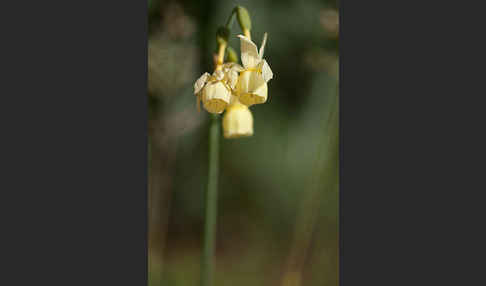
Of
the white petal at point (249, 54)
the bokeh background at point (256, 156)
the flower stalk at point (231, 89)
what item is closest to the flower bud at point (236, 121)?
the flower stalk at point (231, 89)

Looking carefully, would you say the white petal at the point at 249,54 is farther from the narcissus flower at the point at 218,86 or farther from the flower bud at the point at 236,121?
the flower bud at the point at 236,121

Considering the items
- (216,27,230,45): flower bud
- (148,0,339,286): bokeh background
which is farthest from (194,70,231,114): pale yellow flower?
(148,0,339,286): bokeh background

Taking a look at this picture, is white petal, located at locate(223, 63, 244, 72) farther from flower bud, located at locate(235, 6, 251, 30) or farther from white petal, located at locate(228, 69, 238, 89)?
flower bud, located at locate(235, 6, 251, 30)

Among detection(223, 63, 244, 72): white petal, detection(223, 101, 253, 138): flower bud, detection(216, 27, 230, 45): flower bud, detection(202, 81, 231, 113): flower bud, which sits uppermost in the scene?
detection(216, 27, 230, 45): flower bud

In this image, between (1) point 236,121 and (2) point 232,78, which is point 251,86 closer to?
(2) point 232,78

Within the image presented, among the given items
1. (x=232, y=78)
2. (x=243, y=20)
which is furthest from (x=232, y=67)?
(x=243, y=20)

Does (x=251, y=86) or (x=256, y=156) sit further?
(x=256, y=156)
